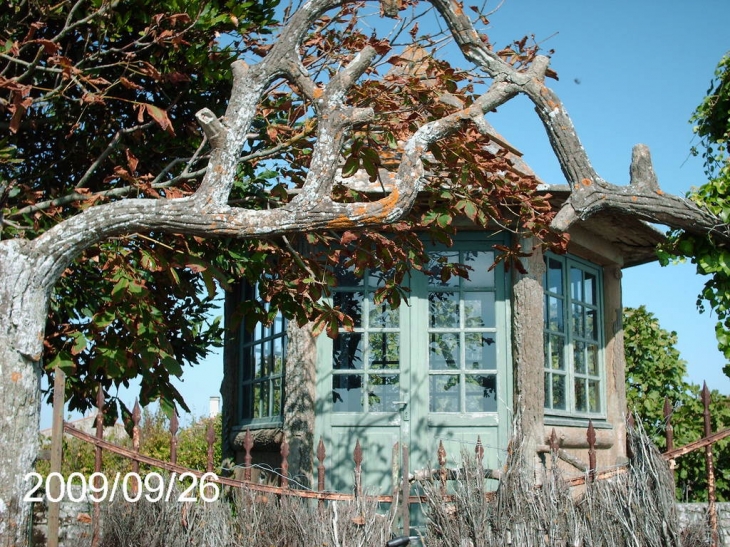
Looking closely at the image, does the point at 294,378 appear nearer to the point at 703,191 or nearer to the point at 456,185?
the point at 456,185

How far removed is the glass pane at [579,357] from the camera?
30.7 feet

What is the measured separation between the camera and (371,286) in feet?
28.1

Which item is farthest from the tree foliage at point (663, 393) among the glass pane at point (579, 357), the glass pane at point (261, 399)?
the glass pane at point (261, 399)

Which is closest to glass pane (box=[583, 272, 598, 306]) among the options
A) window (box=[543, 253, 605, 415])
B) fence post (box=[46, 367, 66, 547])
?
window (box=[543, 253, 605, 415])

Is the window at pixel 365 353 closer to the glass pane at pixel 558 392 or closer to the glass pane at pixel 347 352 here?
the glass pane at pixel 347 352

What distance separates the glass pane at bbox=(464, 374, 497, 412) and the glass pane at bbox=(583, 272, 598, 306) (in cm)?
191

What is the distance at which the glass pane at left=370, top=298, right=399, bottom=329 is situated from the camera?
8.47 metres

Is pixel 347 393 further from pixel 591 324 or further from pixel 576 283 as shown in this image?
pixel 591 324

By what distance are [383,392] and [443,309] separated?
3.22 ft

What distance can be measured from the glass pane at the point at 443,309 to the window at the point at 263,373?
1463 mm

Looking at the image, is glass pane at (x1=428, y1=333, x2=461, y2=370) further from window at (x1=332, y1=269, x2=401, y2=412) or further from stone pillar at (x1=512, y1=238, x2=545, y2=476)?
stone pillar at (x1=512, y1=238, x2=545, y2=476)

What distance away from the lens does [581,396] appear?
934 centimetres

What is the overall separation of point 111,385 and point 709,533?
4.61 meters

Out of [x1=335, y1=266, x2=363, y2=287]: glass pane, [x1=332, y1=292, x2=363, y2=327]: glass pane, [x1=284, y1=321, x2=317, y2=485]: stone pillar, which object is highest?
[x1=335, y1=266, x2=363, y2=287]: glass pane
